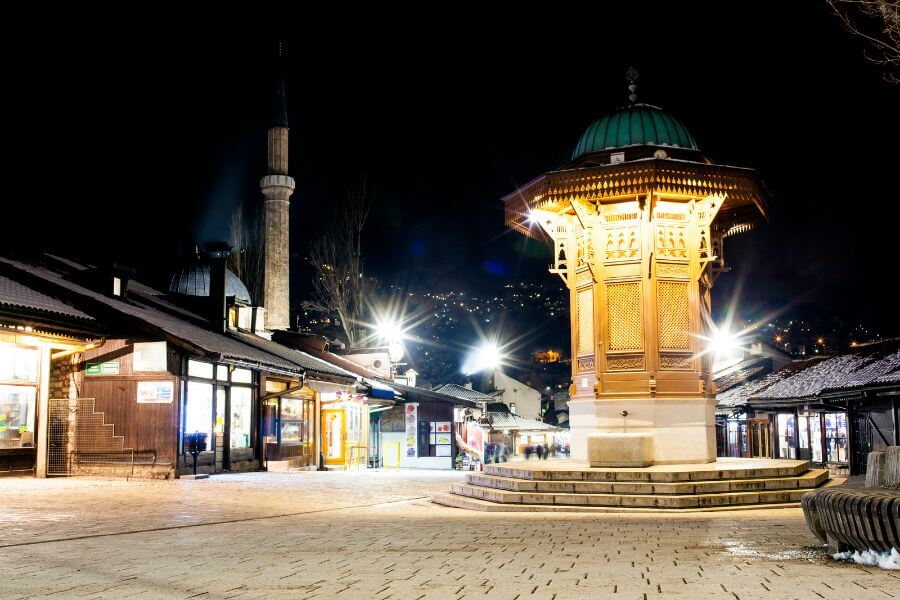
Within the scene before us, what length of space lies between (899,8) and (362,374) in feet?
93.5

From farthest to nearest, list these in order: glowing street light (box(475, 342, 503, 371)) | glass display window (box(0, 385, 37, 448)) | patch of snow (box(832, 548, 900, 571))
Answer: glowing street light (box(475, 342, 503, 371))
glass display window (box(0, 385, 37, 448))
patch of snow (box(832, 548, 900, 571))

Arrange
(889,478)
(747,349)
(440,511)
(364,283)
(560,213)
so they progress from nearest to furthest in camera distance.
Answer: (889,478)
(440,511)
(560,213)
(364,283)
(747,349)

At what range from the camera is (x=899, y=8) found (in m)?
10.8

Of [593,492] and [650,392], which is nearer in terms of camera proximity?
[593,492]

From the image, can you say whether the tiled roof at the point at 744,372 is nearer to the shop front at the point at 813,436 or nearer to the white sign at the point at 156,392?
the shop front at the point at 813,436

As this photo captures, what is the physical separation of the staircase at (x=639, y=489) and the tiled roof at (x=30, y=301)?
10067 millimetres

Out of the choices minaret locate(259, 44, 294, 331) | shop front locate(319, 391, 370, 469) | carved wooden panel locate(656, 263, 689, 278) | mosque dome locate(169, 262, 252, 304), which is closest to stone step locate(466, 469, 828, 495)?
carved wooden panel locate(656, 263, 689, 278)

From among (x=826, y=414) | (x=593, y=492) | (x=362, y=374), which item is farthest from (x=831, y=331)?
(x=593, y=492)

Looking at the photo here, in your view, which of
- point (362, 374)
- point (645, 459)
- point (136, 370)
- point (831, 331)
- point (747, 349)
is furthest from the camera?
point (831, 331)

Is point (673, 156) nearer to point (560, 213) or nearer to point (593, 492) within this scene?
point (560, 213)

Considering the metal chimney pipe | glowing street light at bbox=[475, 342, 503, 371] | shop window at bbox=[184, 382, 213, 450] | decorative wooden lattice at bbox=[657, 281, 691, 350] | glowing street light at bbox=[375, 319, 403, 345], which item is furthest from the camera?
glowing street light at bbox=[475, 342, 503, 371]

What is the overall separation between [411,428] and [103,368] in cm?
1460

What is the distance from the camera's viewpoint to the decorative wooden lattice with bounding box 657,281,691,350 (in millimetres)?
16484

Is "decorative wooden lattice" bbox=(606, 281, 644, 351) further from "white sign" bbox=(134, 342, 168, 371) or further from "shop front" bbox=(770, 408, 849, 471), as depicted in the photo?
"shop front" bbox=(770, 408, 849, 471)
